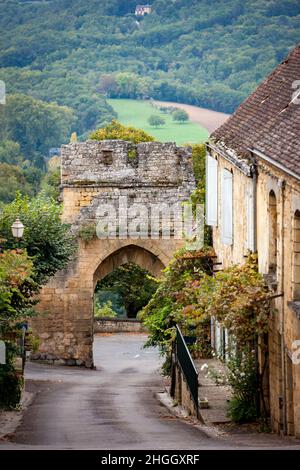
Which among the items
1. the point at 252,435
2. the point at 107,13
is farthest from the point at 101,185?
the point at 107,13

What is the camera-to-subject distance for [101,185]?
40.6 meters

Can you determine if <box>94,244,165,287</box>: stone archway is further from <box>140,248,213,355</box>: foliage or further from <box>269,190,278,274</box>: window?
<box>269,190,278,274</box>: window

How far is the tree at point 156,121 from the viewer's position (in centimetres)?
10560

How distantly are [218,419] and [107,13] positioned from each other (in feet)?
421

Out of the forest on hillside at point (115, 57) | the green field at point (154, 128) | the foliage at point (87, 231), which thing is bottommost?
the foliage at point (87, 231)

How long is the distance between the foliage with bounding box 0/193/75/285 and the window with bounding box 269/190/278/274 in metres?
9.82

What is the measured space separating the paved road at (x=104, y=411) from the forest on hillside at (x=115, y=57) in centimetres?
6082

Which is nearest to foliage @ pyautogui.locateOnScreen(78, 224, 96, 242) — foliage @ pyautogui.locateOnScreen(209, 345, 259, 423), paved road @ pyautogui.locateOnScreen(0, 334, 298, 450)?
paved road @ pyautogui.locateOnScreen(0, 334, 298, 450)

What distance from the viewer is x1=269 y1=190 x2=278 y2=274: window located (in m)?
21.0

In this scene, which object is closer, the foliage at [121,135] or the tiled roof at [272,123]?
the tiled roof at [272,123]

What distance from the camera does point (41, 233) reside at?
30.8 m

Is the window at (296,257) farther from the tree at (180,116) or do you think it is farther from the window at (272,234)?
the tree at (180,116)

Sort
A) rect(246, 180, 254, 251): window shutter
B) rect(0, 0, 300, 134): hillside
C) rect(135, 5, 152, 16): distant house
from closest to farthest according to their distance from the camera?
1. rect(246, 180, 254, 251): window shutter
2. rect(0, 0, 300, 134): hillside
3. rect(135, 5, 152, 16): distant house

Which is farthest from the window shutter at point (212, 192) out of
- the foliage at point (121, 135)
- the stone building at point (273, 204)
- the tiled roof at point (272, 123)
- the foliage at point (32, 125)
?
the foliage at point (32, 125)
